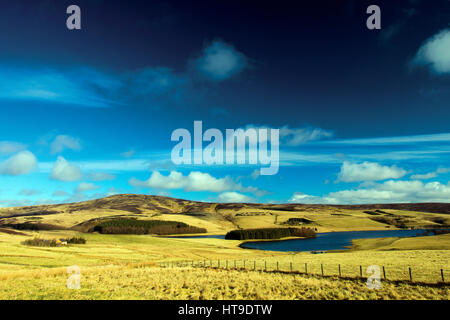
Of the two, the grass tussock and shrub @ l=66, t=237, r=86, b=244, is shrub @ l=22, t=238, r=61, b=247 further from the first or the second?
the grass tussock

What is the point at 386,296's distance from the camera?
82.6ft

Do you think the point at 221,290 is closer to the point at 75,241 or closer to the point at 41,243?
the point at 41,243

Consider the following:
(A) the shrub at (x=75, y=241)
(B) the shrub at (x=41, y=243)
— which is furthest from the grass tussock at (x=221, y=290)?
(A) the shrub at (x=75, y=241)

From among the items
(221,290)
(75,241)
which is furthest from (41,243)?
(221,290)

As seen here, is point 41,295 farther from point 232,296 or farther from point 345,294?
point 345,294

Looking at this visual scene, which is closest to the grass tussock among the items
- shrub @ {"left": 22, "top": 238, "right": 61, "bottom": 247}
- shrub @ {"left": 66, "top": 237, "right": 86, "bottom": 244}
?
shrub @ {"left": 22, "top": 238, "right": 61, "bottom": 247}

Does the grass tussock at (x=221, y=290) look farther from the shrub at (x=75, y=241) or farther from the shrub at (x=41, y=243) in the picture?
the shrub at (x=75, y=241)

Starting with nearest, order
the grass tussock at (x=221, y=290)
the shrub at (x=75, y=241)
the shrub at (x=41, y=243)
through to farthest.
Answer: the grass tussock at (x=221, y=290)
the shrub at (x=41, y=243)
the shrub at (x=75, y=241)

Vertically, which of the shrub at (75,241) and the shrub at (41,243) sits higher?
the shrub at (41,243)

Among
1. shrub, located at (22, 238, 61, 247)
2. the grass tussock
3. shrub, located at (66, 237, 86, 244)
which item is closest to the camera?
the grass tussock

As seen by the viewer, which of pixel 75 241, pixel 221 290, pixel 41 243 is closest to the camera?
pixel 221 290
